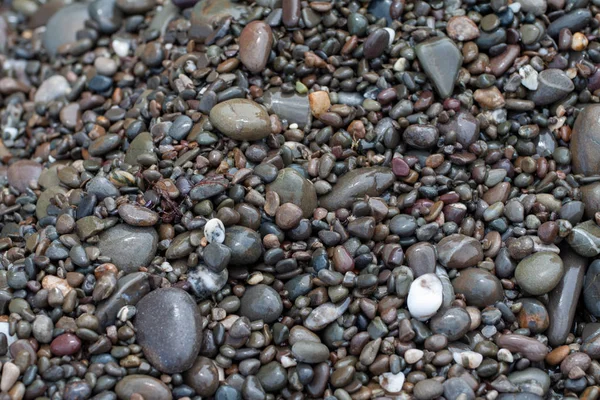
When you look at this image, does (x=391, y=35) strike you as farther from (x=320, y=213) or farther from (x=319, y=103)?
(x=320, y=213)

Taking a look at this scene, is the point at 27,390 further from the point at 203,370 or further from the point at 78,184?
the point at 78,184

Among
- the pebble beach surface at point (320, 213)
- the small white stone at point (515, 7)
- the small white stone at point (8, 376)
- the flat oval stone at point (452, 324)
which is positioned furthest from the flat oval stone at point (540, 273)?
the small white stone at point (8, 376)

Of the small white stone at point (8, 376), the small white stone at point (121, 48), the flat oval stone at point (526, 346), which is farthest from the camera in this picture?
the small white stone at point (121, 48)

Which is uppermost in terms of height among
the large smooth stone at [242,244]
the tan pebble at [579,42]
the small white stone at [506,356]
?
the tan pebble at [579,42]

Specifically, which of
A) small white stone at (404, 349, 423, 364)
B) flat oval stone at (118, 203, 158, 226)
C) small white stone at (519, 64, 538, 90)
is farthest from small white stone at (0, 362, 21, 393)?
small white stone at (519, 64, 538, 90)

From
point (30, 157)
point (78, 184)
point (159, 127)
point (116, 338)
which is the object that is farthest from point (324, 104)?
point (30, 157)

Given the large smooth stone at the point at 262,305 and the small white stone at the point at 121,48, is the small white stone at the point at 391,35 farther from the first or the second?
the small white stone at the point at 121,48

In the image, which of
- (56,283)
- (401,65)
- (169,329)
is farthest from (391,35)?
(56,283)
